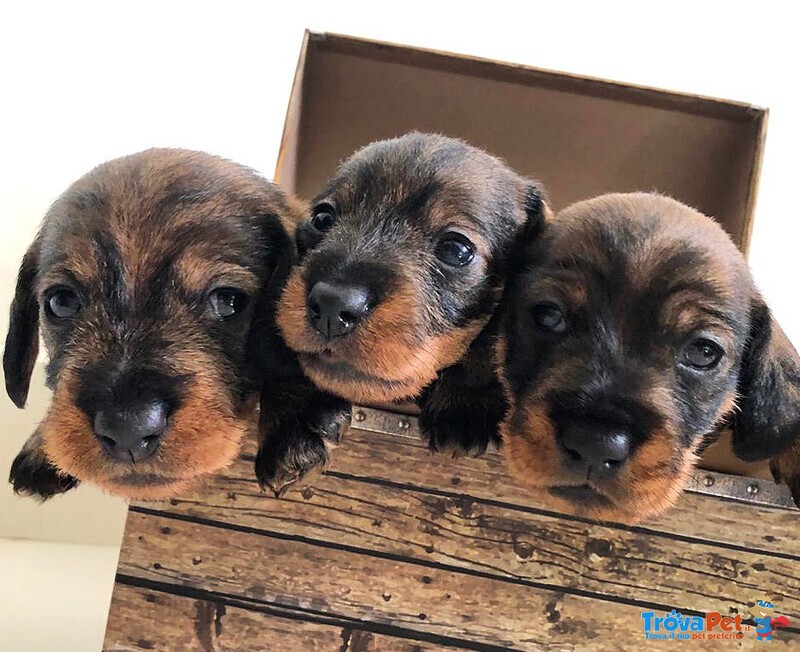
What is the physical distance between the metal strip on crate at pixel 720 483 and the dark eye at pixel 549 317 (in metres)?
0.28

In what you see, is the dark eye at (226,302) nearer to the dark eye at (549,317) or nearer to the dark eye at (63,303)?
the dark eye at (63,303)

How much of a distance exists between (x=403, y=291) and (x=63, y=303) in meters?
0.55

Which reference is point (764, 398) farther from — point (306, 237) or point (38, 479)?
point (38, 479)

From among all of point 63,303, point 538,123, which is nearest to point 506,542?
point 63,303

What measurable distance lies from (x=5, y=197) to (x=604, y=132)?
1.85 m

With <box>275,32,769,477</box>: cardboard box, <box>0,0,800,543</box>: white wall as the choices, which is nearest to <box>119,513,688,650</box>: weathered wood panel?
<box>275,32,769,477</box>: cardboard box

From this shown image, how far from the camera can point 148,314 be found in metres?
1.20

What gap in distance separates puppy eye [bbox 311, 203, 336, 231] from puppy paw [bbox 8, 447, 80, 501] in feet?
2.15

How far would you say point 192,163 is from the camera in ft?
4.59

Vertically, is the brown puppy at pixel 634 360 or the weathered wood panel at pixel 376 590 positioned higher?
the brown puppy at pixel 634 360

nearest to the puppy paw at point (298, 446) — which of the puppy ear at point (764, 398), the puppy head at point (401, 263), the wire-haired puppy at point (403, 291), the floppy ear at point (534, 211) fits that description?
the wire-haired puppy at point (403, 291)

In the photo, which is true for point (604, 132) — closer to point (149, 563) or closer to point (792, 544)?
point (792, 544)

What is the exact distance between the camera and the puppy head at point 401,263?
115 cm

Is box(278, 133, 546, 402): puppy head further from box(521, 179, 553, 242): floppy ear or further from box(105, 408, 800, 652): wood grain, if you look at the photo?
box(105, 408, 800, 652): wood grain
